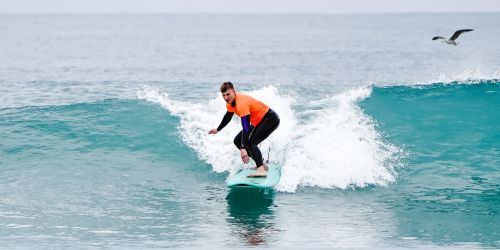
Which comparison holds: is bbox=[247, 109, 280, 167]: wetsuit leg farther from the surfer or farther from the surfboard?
the surfboard

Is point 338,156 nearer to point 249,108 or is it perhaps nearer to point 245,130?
point 249,108

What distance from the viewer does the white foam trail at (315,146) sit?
11.5 metres

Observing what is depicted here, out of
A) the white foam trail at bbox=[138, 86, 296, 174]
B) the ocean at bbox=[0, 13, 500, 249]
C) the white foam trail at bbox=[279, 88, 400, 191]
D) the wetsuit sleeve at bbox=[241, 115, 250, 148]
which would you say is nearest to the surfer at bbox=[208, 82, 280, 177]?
the wetsuit sleeve at bbox=[241, 115, 250, 148]

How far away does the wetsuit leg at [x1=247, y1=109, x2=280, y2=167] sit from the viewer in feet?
34.0

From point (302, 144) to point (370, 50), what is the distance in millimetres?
40750

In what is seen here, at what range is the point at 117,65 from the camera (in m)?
38.3

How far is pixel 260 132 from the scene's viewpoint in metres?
10.4

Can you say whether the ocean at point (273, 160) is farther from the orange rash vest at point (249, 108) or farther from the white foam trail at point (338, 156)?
the orange rash vest at point (249, 108)

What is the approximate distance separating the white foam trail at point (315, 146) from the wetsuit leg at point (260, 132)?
3.14ft

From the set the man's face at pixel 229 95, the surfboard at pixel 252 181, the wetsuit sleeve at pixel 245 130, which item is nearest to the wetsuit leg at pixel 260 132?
the wetsuit sleeve at pixel 245 130

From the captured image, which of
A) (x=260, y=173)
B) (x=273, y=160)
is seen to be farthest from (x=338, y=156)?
(x=260, y=173)

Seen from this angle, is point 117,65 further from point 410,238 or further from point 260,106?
point 410,238

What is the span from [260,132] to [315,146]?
2372mm

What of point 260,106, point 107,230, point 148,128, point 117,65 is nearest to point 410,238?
point 260,106
